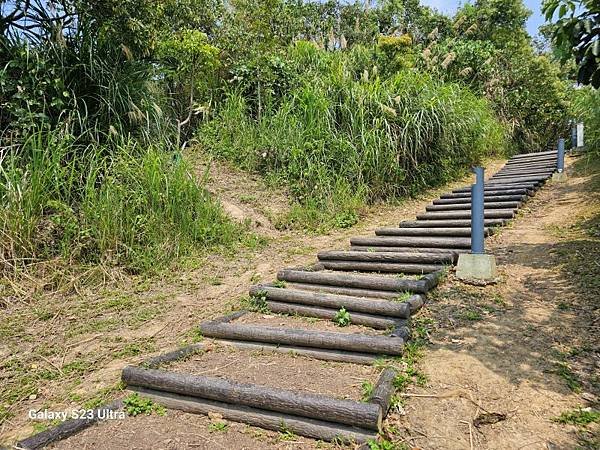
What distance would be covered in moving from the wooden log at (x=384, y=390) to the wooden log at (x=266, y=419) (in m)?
0.16

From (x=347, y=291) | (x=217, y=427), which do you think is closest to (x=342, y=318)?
(x=347, y=291)

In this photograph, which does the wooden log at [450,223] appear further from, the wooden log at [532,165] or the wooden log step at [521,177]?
the wooden log at [532,165]

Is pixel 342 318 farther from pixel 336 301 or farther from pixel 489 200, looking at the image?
pixel 489 200

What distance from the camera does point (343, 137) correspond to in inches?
273

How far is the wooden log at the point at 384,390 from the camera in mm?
2141

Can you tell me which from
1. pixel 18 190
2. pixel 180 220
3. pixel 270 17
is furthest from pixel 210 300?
pixel 270 17

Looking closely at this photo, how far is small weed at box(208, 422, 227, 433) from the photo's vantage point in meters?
2.18

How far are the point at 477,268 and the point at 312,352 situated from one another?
5.63 ft

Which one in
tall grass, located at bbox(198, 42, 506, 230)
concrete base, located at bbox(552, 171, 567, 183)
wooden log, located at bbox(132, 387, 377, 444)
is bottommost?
wooden log, located at bbox(132, 387, 377, 444)

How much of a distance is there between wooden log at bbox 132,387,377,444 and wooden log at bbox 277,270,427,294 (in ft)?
5.33

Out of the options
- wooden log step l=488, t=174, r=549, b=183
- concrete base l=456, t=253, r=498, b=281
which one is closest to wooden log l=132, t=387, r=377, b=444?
concrete base l=456, t=253, r=498, b=281

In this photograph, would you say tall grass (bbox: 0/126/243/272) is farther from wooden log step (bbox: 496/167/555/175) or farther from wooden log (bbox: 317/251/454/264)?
wooden log step (bbox: 496/167/555/175)

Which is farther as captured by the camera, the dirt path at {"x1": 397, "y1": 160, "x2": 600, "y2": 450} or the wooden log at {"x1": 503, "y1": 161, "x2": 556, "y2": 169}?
the wooden log at {"x1": 503, "y1": 161, "x2": 556, "y2": 169}

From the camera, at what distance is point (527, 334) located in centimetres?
282
